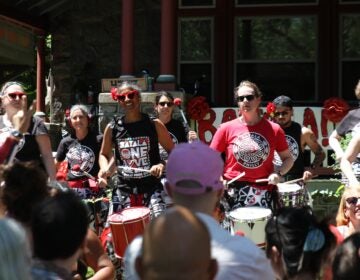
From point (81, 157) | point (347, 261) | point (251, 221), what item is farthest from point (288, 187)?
point (347, 261)

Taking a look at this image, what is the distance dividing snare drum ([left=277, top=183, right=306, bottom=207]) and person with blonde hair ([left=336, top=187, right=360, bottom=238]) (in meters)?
1.79

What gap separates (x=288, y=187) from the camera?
269 inches

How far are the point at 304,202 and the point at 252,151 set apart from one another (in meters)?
1.26

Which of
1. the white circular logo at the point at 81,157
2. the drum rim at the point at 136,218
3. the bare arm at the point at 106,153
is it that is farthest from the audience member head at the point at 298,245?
the white circular logo at the point at 81,157

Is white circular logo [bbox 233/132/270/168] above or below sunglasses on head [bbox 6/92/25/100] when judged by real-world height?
below

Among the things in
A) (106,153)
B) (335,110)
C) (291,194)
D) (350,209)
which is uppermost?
(335,110)

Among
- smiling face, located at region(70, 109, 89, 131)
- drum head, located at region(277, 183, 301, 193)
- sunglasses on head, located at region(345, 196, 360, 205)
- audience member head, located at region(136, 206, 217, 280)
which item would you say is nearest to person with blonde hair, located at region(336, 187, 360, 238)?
sunglasses on head, located at region(345, 196, 360, 205)

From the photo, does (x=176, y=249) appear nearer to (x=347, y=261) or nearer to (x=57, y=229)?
(x=57, y=229)

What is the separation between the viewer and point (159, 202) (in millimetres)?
6008

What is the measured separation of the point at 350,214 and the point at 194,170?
2.16 m

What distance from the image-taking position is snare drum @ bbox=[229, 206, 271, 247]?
5.63 metres

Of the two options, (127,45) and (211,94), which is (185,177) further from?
(211,94)

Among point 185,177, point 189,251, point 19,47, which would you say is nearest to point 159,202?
point 185,177

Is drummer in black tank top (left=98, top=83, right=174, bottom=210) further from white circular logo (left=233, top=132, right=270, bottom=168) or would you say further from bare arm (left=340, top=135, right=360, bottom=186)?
bare arm (left=340, top=135, right=360, bottom=186)
